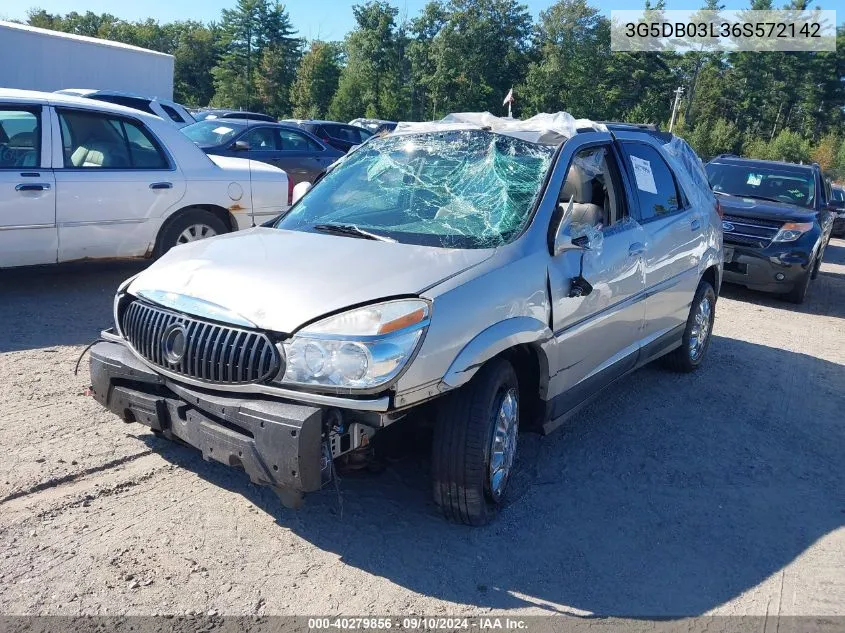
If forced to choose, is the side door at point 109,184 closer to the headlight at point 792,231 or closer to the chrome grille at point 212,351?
the chrome grille at point 212,351

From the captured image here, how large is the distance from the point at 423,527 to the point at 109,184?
4.54 meters

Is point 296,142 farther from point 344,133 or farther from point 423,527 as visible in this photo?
point 423,527

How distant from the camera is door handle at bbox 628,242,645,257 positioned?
4535 millimetres

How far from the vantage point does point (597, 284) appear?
4.15m

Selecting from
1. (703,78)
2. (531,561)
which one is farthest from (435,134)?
(703,78)

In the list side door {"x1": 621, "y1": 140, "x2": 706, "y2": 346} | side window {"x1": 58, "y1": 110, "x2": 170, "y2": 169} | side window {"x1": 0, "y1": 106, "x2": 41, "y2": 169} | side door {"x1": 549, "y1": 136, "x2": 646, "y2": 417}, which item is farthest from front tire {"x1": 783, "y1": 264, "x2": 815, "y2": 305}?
side window {"x1": 0, "y1": 106, "x2": 41, "y2": 169}

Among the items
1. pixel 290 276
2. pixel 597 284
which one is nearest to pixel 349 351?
pixel 290 276

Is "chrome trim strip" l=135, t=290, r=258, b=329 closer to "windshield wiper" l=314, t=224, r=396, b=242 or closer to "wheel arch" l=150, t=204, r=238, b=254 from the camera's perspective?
"windshield wiper" l=314, t=224, r=396, b=242

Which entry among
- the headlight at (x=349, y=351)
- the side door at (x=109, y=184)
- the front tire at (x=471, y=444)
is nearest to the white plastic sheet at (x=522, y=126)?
the front tire at (x=471, y=444)

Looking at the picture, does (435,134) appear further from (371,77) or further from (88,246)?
(371,77)

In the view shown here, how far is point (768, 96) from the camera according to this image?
200ft

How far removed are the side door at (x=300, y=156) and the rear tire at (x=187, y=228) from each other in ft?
15.3

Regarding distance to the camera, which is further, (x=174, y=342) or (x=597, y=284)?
(x=597, y=284)

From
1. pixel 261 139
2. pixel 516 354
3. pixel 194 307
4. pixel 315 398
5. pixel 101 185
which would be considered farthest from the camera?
pixel 261 139
